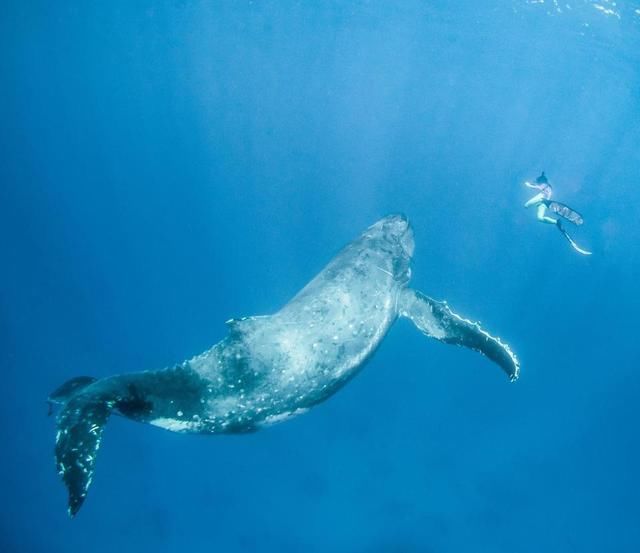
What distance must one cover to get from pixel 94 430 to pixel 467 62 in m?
52.5

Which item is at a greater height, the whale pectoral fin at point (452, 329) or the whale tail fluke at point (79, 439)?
the whale pectoral fin at point (452, 329)

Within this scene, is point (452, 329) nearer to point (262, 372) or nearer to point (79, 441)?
point (262, 372)

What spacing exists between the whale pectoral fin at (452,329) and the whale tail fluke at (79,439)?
236 inches

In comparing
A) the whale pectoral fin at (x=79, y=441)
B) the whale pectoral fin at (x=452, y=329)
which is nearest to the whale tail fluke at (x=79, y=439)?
the whale pectoral fin at (x=79, y=441)

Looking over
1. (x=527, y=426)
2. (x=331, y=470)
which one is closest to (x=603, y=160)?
(x=527, y=426)

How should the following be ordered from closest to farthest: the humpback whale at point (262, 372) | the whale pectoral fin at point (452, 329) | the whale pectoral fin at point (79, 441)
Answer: the whale pectoral fin at point (79, 441) < the humpback whale at point (262, 372) < the whale pectoral fin at point (452, 329)

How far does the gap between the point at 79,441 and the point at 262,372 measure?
8.18 ft

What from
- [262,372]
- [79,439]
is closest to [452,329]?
[262,372]

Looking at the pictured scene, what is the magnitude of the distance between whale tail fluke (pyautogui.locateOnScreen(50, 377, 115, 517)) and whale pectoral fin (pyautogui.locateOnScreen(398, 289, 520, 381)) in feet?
19.7

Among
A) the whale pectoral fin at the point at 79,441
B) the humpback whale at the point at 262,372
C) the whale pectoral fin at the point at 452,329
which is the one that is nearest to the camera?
the whale pectoral fin at the point at 79,441

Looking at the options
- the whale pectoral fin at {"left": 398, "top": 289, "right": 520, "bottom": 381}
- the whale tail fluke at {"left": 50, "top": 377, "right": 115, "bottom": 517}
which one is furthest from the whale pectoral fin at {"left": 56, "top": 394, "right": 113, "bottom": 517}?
the whale pectoral fin at {"left": 398, "top": 289, "right": 520, "bottom": 381}

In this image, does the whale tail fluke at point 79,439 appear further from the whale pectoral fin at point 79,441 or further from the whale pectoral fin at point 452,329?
the whale pectoral fin at point 452,329

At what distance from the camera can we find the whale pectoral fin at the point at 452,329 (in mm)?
8672

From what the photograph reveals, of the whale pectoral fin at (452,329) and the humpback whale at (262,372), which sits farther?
the whale pectoral fin at (452,329)
